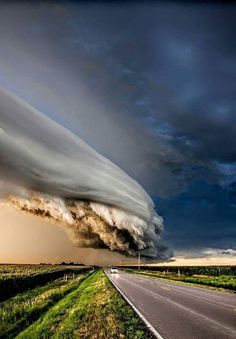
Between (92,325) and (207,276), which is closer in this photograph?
(92,325)

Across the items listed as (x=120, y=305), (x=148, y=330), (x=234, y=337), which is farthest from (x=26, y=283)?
(x=234, y=337)

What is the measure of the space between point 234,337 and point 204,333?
106 centimetres

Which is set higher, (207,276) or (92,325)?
(207,276)

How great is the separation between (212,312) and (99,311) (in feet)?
16.9

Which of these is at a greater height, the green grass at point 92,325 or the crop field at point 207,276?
the crop field at point 207,276

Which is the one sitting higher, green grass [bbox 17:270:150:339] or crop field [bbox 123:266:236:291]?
crop field [bbox 123:266:236:291]

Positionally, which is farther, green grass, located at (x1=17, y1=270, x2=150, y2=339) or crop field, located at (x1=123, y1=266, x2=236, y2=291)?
crop field, located at (x1=123, y1=266, x2=236, y2=291)

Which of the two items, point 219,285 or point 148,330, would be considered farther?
point 219,285

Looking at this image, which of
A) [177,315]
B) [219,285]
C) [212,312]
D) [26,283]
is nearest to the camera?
[177,315]

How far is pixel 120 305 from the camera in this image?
1941 centimetres

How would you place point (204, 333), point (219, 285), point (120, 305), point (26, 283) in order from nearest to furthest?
point (204, 333) < point (120, 305) < point (26, 283) < point (219, 285)

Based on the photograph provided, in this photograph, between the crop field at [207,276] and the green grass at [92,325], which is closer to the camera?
the green grass at [92,325]

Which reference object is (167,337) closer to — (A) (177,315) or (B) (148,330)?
(B) (148,330)

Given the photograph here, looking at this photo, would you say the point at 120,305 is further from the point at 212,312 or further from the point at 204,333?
the point at 204,333
